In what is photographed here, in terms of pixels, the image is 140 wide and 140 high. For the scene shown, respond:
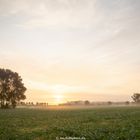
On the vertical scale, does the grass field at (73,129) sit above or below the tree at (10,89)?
below

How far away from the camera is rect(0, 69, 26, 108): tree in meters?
112

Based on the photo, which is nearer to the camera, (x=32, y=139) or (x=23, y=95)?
(x=32, y=139)

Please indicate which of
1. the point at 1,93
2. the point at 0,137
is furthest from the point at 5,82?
the point at 0,137

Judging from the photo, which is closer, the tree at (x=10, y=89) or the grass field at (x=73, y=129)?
the grass field at (x=73, y=129)

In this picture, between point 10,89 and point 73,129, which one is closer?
point 73,129

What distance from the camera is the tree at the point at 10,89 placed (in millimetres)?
112062

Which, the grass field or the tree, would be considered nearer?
the grass field

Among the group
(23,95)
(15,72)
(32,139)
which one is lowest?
(32,139)

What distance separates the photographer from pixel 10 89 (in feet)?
373

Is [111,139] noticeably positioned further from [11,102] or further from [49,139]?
[11,102]

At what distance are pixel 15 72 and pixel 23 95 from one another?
11293mm

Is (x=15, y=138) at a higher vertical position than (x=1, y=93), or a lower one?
lower

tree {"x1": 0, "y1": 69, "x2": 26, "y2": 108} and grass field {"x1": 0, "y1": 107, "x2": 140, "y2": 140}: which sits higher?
tree {"x1": 0, "y1": 69, "x2": 26, "y2": 108}

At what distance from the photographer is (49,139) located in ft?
59.3
